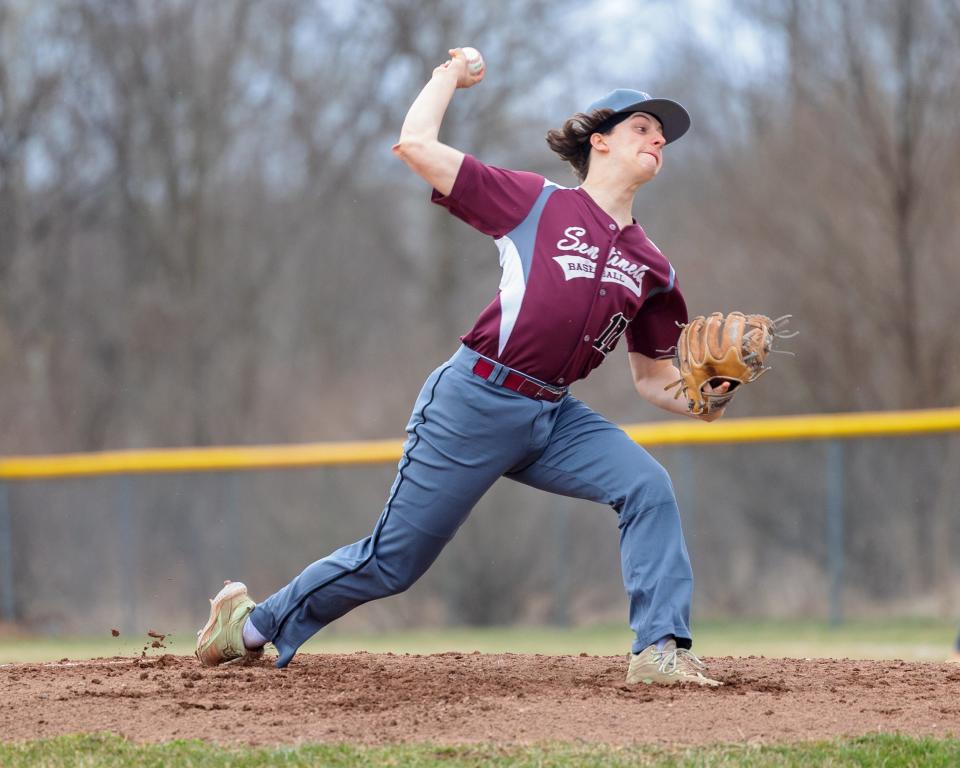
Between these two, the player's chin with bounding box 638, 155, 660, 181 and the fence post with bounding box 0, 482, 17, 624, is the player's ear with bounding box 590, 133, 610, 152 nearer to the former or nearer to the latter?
the player's chin with bounding box 638, 155, 660, 181

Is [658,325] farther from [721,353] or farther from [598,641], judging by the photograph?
[598,641]

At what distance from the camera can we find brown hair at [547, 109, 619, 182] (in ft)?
15.0

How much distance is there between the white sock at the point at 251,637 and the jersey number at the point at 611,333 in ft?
5.22

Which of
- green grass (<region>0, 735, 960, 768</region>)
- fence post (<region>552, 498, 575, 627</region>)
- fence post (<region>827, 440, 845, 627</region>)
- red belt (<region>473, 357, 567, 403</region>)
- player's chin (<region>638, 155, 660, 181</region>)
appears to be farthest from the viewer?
fence post (<region>552, 498, 575, 627</region>)

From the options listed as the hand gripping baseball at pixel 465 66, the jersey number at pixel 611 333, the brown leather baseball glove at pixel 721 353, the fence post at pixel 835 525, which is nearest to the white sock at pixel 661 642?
the brown leather baseball glove at pixel 721 353

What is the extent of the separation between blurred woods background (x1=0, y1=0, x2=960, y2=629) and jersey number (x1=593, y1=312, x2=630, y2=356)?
758cm

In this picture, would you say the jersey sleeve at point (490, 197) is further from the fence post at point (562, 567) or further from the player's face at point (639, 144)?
the fence post at point (562, 567)

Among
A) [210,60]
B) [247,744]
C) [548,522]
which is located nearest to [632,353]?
[247,744]

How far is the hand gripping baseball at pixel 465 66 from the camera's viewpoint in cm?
435

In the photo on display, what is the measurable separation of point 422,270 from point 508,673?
52.6 feet

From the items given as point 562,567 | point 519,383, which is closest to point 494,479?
point 519,383

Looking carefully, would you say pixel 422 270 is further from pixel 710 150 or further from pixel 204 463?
pixel 204 463

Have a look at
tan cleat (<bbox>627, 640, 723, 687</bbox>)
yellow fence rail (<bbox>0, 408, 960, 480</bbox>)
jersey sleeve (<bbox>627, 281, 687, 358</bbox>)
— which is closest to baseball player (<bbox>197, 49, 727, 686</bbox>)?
tan cleat (<bbox>627, 640, 723, 687</bbox>)

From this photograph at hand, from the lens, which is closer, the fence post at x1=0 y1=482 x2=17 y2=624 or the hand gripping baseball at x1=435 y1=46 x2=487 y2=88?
the hand gripping baseball at x1=435 y1=46 x2=487 y2=88
